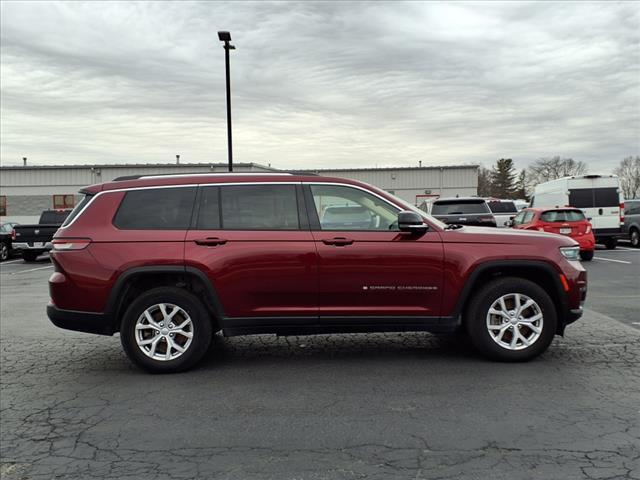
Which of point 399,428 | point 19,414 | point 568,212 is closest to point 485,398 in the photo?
point 399,428

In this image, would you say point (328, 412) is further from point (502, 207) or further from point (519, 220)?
point (502, 207)

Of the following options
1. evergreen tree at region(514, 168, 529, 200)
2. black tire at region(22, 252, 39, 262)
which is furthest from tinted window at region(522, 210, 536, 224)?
evergreen tree at region(514, 168, 529, 200)

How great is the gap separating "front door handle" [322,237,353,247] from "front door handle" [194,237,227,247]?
3.10ft

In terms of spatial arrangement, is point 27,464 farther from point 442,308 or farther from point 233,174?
point 442,308

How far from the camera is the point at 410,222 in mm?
5000

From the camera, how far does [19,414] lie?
13.8 ft

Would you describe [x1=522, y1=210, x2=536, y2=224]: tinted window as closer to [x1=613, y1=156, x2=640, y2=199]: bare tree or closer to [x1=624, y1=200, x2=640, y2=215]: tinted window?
[x1=624, y1=200, x2=640, y2=215]: tinted window

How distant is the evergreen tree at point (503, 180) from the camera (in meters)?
102

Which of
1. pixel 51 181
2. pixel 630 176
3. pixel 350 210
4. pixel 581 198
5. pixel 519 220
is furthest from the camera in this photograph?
pixel 630 176

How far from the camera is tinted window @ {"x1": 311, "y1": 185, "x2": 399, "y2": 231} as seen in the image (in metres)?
5.25

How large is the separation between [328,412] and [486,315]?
195 centimetres

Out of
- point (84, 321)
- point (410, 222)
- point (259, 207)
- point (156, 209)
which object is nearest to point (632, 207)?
point (410, 222)

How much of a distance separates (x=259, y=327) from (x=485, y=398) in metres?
2.08

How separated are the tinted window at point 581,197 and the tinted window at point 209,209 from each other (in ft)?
54.6
